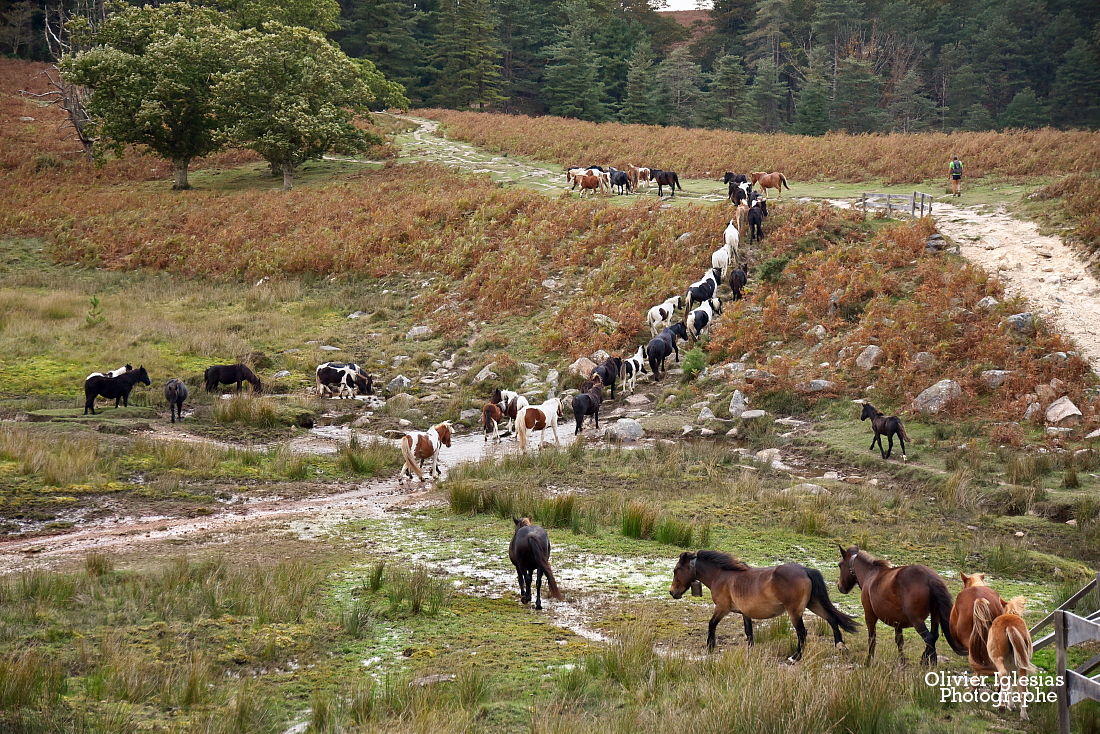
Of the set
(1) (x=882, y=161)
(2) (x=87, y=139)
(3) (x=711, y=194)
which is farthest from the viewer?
(2) (x=87, y=139)

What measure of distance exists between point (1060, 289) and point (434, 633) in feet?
66.9

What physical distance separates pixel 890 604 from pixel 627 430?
12602 mm

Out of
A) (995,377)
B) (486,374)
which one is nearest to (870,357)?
(995,377)

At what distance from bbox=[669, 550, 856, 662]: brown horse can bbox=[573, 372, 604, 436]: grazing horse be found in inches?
468

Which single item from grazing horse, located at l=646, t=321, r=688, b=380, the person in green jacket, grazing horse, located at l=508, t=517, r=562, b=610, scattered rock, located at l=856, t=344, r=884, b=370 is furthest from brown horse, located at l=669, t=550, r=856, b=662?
the person in green jacket

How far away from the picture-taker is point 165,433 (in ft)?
62.0

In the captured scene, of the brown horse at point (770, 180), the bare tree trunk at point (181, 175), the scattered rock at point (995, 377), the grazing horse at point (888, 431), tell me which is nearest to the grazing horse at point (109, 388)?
the grazing horse at point (888, 431)

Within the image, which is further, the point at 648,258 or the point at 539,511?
the point at 648,258

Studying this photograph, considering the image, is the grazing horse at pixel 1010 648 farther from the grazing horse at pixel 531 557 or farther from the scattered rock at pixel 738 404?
the scattered rock at pixel 738 404

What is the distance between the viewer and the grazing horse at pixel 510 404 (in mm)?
21141

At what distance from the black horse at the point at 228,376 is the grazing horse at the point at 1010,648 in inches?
791

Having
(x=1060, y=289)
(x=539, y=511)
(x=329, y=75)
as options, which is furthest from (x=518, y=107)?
(x=539, y=511)

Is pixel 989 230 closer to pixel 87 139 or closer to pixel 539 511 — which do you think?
pixel 539 511

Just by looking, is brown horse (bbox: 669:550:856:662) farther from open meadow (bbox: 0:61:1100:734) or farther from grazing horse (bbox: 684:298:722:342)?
grazing horse (bbox: 684:298:722:342)
